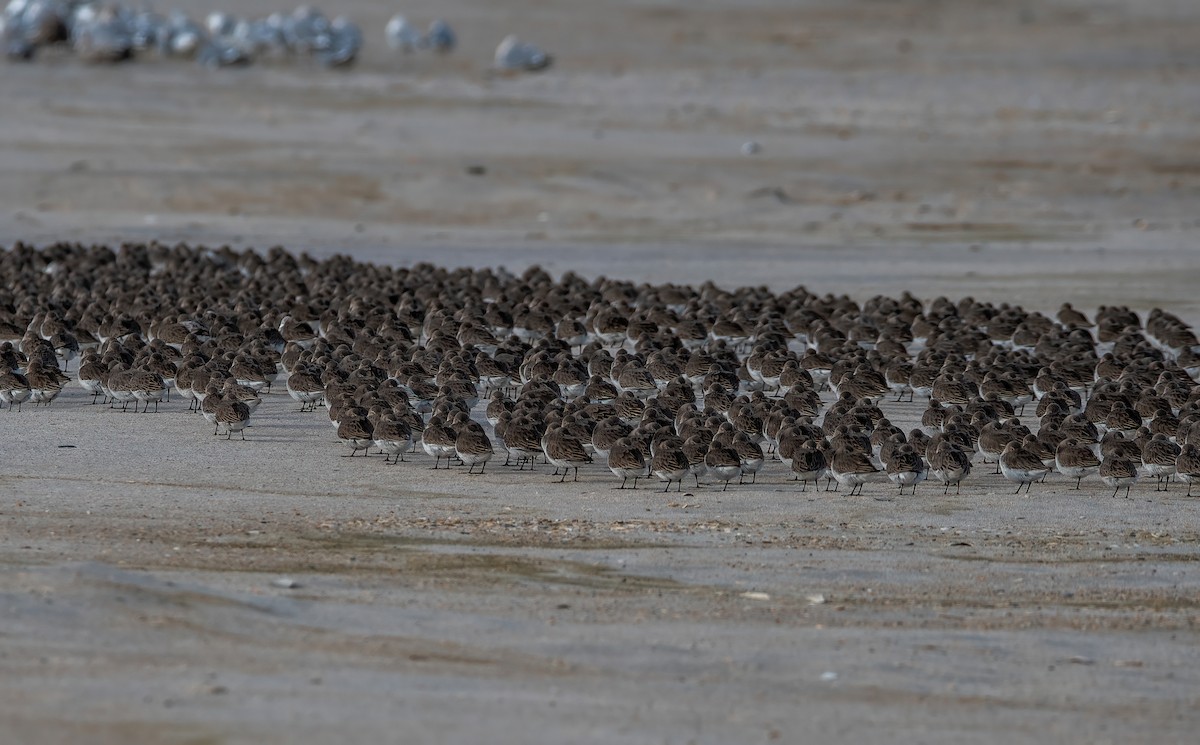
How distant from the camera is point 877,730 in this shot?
895 cm

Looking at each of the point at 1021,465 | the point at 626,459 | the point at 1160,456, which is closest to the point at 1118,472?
the point at 1160,456

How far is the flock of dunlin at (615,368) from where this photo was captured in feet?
47.4

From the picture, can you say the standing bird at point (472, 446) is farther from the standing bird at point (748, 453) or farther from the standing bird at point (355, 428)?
the standing bird at point (748, 453)

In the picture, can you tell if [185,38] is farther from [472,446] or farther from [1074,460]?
[1074,460]

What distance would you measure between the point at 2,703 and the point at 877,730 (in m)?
3.93

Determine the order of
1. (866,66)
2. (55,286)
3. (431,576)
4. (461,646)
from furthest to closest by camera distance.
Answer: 1. (866,66)
2. (55,286)
3. (431,576)
4. (461,646)

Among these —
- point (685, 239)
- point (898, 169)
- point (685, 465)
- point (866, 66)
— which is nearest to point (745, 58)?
point (866, 66)

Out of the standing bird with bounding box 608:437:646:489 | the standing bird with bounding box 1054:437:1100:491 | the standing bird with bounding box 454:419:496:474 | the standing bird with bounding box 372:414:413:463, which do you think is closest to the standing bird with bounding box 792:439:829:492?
the standing bird with bounding box 608:437:646:489

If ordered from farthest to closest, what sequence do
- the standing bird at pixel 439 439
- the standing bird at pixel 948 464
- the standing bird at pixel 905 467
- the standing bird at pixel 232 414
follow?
the standing bird at pixel 232 414
the standing bird at pixel 439 439
the standing bird at pixel 948 464
the standing bird at pixel 905 467

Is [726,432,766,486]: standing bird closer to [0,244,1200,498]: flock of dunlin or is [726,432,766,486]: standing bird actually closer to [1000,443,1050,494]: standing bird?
[0,244,1200,498]: flock of dunlin

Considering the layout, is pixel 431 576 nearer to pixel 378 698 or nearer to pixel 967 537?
pixel 378 698

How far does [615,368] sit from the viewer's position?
17672 millimetres

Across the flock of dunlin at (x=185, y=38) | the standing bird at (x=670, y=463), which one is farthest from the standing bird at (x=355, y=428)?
the flock of dunlin at (x=185, y=38)

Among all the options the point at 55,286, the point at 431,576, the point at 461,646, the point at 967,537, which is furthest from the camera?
the point at 55,286
